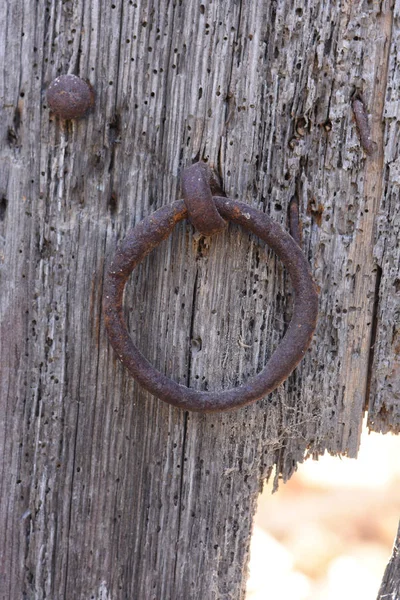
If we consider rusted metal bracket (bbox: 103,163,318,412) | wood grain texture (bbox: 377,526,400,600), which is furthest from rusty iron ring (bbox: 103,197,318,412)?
wood grain texture (bbox: 377,526,400,600)

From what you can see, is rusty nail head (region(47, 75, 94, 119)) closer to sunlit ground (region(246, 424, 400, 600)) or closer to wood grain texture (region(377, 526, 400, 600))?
wood grain texture (region(377, 526, 400, 600))

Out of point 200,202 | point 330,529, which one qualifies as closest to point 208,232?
point 200,202

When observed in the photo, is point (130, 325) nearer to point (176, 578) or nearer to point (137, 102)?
point (137, 102)

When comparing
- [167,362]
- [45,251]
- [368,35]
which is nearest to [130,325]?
[167,362]

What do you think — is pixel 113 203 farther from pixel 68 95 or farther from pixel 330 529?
pixel 330 529

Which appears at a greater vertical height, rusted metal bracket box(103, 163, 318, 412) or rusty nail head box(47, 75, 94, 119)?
rusty nail head box(47, 75, 94, 119)

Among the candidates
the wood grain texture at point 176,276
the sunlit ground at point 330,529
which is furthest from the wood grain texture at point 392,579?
the sunlit ground at point 330,529

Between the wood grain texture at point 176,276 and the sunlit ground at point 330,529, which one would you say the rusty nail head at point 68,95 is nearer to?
the wood grain texture at point 176,276
